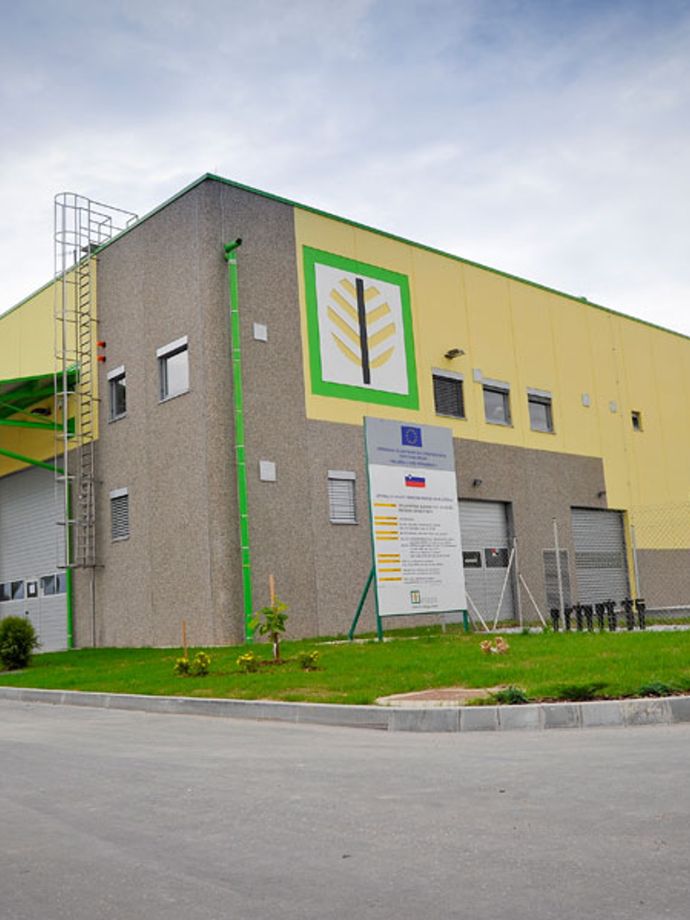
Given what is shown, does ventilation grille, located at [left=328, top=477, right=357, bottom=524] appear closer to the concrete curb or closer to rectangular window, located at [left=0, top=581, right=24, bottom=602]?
rectangular window, located at [left=0, top=581, right=24, bottom=602]

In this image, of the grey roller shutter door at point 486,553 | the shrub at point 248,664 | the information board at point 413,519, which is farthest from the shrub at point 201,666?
the grey roller shutter door at point 486,553

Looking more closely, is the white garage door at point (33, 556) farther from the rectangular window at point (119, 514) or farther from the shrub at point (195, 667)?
the shrub at point (195, 667)

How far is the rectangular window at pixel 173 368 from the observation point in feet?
74.4

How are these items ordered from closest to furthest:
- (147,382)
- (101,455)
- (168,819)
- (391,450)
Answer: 1. (168,819)
2. (391,450)
3. (147,382)
4. (101,455)

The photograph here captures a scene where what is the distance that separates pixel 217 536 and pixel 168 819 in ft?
50.8

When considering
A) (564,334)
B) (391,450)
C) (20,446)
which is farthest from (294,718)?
(564,334)

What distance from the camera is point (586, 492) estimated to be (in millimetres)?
A: 30734

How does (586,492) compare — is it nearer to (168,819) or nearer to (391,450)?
(391,450)

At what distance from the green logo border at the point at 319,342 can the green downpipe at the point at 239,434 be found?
213 cm

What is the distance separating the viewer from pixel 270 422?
22344mm

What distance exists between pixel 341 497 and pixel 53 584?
9057 mm

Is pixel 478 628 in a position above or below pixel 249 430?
below

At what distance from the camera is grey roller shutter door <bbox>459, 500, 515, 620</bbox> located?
26.5 metres

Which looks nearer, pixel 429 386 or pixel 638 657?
pixel 638 657
